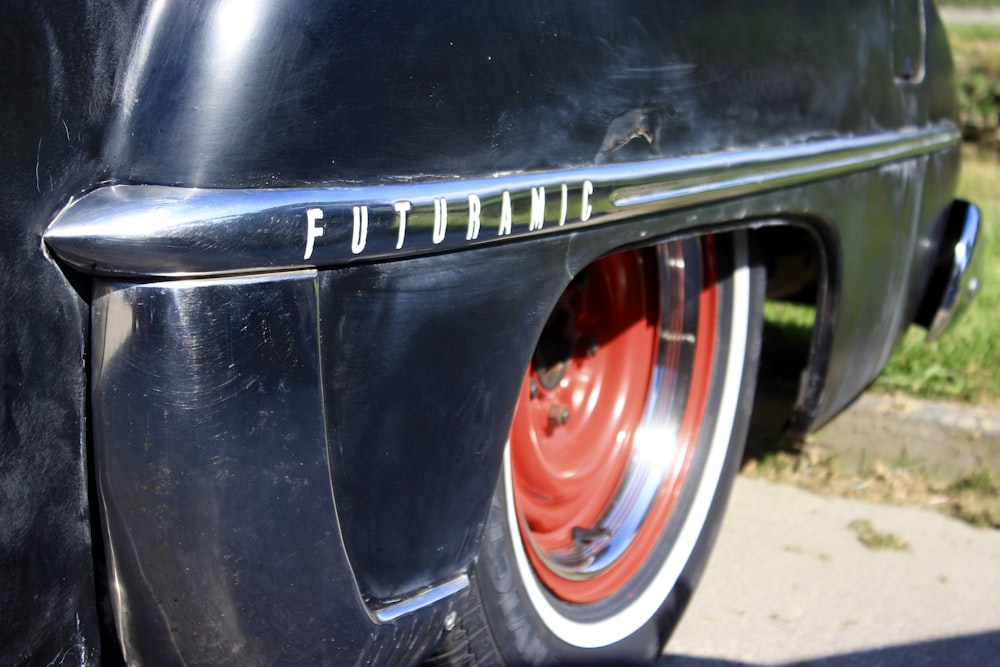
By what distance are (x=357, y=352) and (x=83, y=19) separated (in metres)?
0.42

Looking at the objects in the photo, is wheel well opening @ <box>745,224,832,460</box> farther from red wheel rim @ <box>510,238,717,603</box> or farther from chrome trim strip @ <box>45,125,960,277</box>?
chrome trim strip @ <box>45,125,960,277</box>

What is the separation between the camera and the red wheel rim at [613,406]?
2025mm

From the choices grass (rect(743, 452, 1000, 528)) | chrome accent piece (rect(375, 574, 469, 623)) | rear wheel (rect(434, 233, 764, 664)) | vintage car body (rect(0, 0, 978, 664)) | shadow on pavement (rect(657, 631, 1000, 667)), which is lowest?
grass (rect(743, 452, 1000, 528))

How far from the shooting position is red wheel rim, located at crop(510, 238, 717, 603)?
2025 millimetres

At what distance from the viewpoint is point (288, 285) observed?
1.04 metres

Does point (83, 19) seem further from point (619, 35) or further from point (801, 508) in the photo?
point (801, 508)

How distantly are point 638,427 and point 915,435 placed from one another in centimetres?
111

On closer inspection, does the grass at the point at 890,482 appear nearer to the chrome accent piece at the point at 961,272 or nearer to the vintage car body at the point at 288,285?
the chrome accent piece at the point at 961,272

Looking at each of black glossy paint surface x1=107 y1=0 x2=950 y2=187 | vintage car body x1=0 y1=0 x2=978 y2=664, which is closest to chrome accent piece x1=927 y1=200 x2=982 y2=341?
black glossy paint surface x1=107 y1=0 x2=950 y2=187

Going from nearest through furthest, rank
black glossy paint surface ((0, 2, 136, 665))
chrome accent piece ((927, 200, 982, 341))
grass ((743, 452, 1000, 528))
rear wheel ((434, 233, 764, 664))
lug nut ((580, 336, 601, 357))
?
black glossy paint surface ((0, 2, 136, 665))
rear wheel ((434, 233, 764, 664))
lug nut ((580, 336, 601, 357))
chrome accent piece ((927, 200, 982, 341))
grass ((743, 452, 1000, 528))

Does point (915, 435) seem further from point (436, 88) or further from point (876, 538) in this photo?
point (436, 88)

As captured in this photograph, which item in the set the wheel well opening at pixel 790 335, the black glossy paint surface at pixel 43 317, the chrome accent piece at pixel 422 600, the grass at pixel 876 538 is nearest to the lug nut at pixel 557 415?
the wheel well opening at pixel 790 335

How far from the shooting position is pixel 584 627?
5.78 ft

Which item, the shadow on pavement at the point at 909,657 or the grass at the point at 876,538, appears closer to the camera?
the shadow on pavement at the point at 909,657
